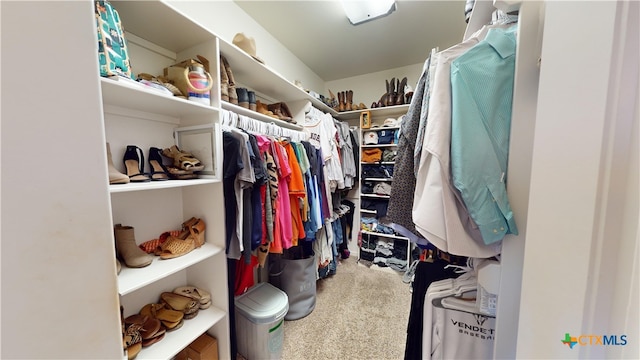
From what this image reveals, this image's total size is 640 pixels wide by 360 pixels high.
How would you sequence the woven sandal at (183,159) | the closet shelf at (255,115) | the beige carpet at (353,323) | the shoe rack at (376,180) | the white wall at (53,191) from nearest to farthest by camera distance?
the white wall at (53,191) → the woven sandal at (183,159) → the closet shelf at (255,115) → the beige carpet at (353,323) → the shoe rack at (376,180)

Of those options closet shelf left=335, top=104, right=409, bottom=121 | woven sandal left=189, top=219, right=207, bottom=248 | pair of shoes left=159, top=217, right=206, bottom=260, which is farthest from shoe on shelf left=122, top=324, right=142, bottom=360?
closet shelf left=335, top=104, right=409, bottom=121


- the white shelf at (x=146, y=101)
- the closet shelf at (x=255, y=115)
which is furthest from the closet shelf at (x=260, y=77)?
the white shelf at (x=146, y=101)

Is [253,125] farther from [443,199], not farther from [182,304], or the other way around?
[443,199]

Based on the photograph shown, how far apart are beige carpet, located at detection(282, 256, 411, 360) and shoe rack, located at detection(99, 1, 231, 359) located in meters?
0.56

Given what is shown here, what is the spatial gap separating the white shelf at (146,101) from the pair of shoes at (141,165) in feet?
0.65

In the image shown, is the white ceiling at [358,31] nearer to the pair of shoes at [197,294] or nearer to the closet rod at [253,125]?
the closet rod at [253,125]

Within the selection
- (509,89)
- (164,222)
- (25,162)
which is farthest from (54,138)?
(164,222)

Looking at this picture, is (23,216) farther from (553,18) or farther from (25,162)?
(553,18)

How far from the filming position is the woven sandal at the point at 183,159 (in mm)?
1068

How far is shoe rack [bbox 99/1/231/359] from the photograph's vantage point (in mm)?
919

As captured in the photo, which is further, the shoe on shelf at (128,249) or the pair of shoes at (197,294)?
the pair of shoes at (197,294)

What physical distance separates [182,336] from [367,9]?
2344mm

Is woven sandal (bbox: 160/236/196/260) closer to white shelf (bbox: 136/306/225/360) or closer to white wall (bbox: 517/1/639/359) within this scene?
white shelf (bbox: 136/306/225/360)

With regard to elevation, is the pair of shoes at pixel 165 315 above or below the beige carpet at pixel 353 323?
above
